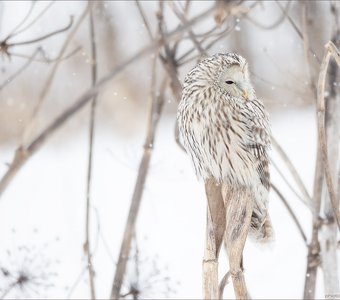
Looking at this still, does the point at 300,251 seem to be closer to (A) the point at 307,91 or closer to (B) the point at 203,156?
(A) the point at 307,91

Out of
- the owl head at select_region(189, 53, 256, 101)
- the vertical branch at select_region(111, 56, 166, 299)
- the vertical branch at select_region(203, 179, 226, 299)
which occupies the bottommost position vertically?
the vertical branch at select_region(203, 179, 226, 299)

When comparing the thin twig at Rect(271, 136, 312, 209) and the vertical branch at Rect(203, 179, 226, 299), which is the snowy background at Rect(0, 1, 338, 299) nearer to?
the thin twig at Rect(271, 136, 312, 209)

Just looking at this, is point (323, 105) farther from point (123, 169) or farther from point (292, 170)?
point (123, 169)

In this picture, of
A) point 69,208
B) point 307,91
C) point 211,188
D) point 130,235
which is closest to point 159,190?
point 69,208

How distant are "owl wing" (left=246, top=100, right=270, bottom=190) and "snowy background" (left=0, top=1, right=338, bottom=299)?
27.1 inches

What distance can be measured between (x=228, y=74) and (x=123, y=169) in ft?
15.3

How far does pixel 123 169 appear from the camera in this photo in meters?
6.58

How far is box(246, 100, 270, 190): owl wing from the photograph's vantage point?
84.4 inches

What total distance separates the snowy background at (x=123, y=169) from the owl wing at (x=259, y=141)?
0.69 meters

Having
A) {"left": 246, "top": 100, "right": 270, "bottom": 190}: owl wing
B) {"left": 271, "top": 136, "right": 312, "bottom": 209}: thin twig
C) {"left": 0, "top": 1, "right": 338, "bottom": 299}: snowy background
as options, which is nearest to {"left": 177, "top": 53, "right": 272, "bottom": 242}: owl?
{"left": 246, "top": 100, "right": 270, "bottom": 190}: owl wing

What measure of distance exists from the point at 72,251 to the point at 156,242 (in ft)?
1.85

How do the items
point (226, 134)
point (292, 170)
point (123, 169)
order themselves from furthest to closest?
1. point (123, 169)
2. point (292, 170)
3. point (226, 134)

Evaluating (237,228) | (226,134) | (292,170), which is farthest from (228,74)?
(292,170)

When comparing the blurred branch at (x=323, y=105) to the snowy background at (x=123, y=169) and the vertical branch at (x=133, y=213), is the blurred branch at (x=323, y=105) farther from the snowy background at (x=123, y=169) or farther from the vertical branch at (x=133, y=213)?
the snowy background at (x=123, y=169)
